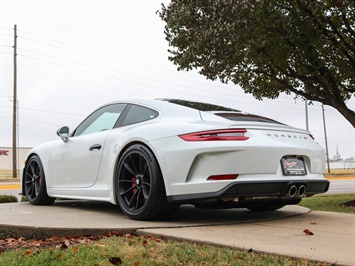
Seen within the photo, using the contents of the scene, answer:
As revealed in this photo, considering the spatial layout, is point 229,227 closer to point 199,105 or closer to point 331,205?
point 199,105

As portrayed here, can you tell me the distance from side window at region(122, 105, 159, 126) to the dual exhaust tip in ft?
5.47

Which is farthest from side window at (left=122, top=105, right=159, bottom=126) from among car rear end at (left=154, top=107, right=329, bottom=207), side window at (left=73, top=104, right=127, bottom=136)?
car rear end at (left=154, top=107, right=329, bottom=207)

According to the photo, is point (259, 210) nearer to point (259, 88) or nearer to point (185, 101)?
point (185, 101)

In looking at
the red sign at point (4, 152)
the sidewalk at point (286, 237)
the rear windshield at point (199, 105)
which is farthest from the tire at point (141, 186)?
the red sign at point (4, 152)

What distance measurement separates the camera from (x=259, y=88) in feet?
39.7

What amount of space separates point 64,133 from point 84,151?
0.70 m

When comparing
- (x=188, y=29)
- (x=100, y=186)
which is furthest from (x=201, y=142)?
(x=188, y=29)

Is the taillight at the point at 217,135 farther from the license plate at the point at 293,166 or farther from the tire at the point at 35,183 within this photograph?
the tire at the point at 35,183

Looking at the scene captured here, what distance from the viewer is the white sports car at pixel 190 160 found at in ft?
14.0

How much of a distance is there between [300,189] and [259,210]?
4.69ft

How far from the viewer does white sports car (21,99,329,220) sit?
14.0ft

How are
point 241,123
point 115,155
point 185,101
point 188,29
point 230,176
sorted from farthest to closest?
point 188,29 < point 185,101 < point 115,155 < point 241,123 < point 230,176

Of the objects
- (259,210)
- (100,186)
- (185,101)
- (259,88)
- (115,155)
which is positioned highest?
(259,88)

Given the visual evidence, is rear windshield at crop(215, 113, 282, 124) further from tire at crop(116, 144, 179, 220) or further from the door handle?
the door handle
